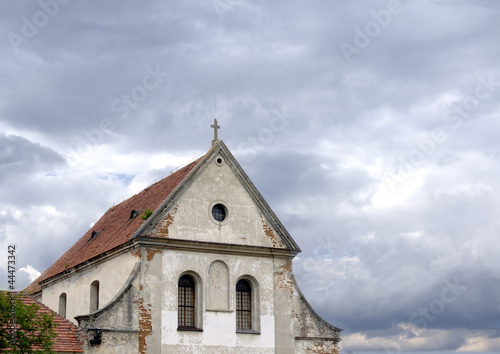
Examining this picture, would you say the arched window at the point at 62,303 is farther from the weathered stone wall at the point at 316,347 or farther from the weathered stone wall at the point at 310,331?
the weathered stone wall at the point at 316,347

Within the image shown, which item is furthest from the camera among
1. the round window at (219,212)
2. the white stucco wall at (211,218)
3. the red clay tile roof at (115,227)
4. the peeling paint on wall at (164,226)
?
the round window at (219,212)

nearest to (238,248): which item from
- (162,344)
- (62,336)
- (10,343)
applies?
(162,344)

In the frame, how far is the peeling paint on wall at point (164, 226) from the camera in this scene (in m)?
31.3

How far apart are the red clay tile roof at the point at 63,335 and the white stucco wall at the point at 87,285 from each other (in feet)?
9.99

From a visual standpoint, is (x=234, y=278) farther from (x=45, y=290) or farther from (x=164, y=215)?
(x=45, y=290)

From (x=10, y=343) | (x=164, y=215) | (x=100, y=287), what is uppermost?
(x=164, y=215)

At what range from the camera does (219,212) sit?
33.5 meters

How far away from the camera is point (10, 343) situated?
25.3m

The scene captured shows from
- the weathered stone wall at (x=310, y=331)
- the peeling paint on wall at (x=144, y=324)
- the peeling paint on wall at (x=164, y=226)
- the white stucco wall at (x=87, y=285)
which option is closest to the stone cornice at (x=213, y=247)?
the peeling paint on wall at (x=164, y=226)

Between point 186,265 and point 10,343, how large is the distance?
8.71 meters

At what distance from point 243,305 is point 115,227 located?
785 cm

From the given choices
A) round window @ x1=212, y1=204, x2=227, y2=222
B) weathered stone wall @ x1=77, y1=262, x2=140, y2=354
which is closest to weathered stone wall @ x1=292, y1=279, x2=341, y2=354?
round window @ x1=212, y1=204, x2=227, y2=222

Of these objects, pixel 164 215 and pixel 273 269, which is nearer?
pixel 164 215

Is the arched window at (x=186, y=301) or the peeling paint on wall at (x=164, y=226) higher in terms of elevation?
the peeling paint on wall at (x=164, y=226)
